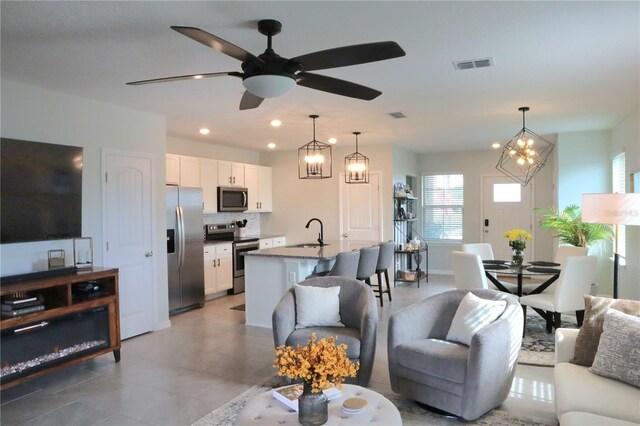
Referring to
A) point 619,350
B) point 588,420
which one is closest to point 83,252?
point 588,420

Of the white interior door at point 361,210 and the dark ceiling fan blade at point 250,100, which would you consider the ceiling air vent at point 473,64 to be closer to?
the dark ceiling fan blade at point 250,100

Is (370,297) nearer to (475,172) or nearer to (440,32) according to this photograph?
(440,32)

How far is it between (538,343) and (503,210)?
4693 mm

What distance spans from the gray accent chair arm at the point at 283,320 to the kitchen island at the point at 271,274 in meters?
1.35

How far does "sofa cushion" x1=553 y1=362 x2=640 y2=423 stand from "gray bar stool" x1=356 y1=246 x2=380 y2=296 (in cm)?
303

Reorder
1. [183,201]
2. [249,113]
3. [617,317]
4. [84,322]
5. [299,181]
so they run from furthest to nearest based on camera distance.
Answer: [299,181], [183,201], [249,113], [84,322], [617,317]

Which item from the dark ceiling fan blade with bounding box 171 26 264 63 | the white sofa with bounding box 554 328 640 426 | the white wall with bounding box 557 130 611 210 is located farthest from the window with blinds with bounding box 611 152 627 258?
the dark ceiling fan blade with bounding box 171 26 264 63

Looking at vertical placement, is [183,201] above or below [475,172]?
below

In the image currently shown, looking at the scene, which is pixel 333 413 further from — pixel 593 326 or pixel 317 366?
pixel 593 326

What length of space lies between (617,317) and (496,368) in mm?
756

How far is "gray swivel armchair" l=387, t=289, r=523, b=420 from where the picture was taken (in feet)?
8.57

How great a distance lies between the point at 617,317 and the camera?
2432 mm

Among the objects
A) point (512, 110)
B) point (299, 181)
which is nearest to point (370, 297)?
point (512, 110)

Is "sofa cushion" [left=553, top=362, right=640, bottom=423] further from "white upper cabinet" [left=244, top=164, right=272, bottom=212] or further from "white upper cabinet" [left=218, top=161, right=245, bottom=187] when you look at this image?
"white upper cabinet" [left=244, top=164, right=272, bottom=212]
